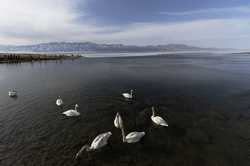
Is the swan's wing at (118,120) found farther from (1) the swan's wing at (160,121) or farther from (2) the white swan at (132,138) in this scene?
(1) the swan's wing at (160,121)

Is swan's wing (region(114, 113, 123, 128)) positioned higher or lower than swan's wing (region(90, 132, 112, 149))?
higher

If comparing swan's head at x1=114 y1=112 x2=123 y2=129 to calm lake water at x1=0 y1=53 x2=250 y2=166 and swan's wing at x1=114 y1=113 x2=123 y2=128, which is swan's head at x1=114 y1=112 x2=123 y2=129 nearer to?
swan's wing at x1=114 y1=113 x2=123 y2=128

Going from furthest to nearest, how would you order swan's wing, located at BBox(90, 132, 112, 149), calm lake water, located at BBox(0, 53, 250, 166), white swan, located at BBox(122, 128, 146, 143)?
white swan, located at BBox(122, 128, 146, 143)
swan's wing, located at BBox(90, 132, 112, 149)
calm lake water, located at BBox(0, 53, 250, 166)

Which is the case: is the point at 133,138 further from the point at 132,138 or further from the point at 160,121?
the point at 160,121

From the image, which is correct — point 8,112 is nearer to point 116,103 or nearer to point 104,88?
point 116,103

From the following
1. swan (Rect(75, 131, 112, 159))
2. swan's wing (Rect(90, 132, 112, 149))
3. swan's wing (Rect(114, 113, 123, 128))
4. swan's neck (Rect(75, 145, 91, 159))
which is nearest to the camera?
swan's neck (Rect(75, 145, 91, 159))

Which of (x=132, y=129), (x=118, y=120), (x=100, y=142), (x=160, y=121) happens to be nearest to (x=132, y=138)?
(x=118, y=120)

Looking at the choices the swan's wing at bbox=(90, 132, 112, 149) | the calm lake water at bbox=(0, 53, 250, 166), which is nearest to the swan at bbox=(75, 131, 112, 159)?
the swan's wing at bbox=(90, 132, 112, 149)

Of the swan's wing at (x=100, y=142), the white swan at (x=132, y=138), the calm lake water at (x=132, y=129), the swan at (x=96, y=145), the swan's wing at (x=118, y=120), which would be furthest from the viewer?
the swan's wing at (x=118, y=120)

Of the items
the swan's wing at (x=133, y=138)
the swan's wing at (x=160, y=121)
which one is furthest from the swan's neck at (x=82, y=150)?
the swan's wing at (x=160, y=121)

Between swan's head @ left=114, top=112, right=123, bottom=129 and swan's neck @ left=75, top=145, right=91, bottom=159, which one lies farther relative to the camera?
swan's head @ left=114, top=112, right=123, bottom=129

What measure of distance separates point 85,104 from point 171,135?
440 inches

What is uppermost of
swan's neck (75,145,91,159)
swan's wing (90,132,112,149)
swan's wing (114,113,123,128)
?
swan's wing (114,113,123,128)

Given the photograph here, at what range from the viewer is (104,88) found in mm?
28562
